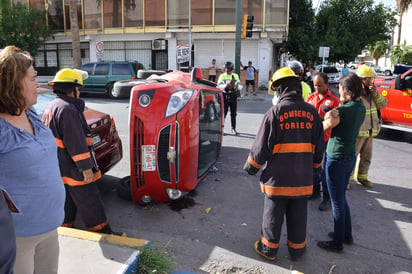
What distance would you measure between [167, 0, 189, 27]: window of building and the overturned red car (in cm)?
1814

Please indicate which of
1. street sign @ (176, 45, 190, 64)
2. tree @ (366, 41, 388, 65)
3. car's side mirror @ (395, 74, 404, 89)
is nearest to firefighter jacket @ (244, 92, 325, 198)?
car's side mirror @ (395, 74, 404, 89)

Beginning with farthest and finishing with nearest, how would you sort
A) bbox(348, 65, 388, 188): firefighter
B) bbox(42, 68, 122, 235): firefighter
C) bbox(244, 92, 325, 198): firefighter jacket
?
bbox(348, 65, 388, 188): firefighter → bbox(42, 68, 122, 235): firefighter → bbox(244, 92, 325, 198): firefighter jacket

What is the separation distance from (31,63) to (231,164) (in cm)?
449

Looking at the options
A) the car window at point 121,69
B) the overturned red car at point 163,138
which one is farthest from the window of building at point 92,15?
the overturned red car at point 163,138

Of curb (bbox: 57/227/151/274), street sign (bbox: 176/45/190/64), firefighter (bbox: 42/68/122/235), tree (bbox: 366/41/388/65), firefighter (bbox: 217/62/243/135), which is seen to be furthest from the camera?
tree (bbox: 366/41/388/65)

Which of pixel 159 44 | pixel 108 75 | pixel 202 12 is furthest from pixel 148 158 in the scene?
pixel 159 44

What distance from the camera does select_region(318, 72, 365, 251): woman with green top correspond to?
332 centimetres

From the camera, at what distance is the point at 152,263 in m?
2.96

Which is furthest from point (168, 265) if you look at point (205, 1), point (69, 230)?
point (205, 1)

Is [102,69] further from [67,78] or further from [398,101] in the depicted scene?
[67,78]

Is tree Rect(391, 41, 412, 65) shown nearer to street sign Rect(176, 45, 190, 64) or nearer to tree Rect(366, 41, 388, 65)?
tree Rect(366, 41, 388, 65)

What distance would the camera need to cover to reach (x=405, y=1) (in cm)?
4084

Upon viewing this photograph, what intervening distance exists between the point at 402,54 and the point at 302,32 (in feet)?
53.8

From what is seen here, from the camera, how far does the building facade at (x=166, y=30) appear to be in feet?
65.9
